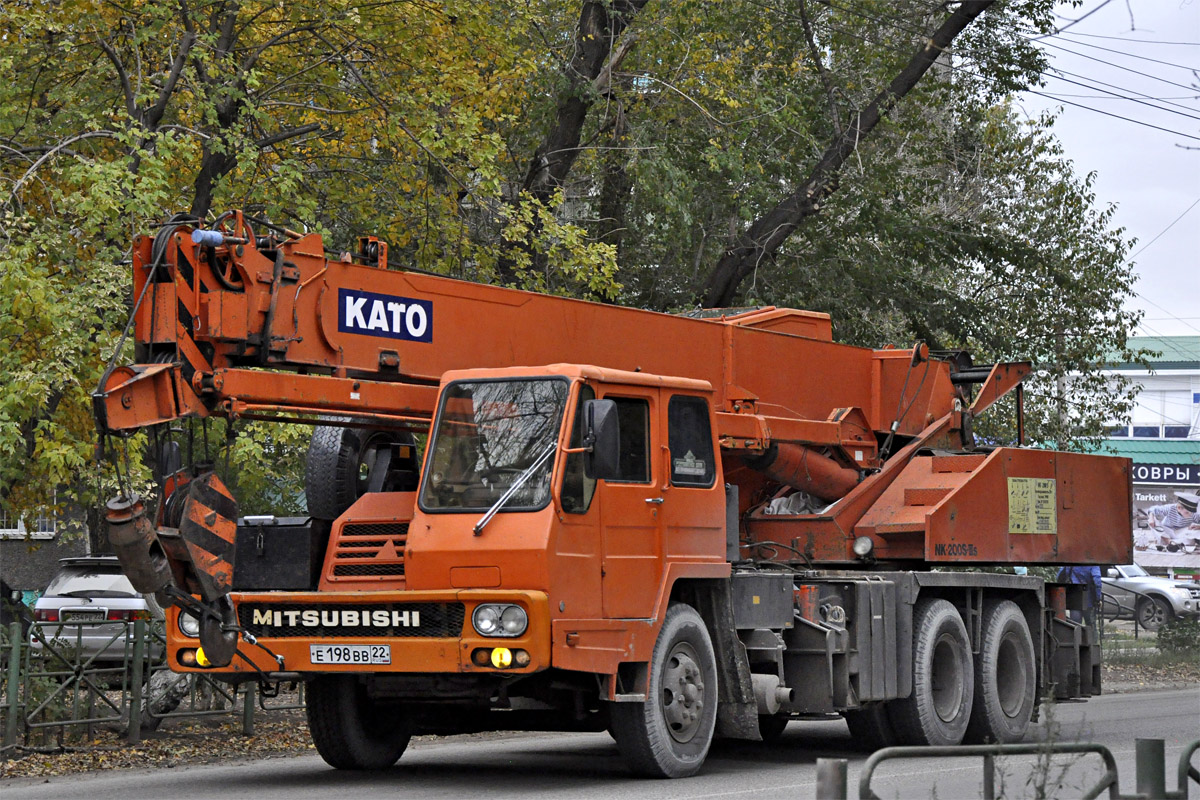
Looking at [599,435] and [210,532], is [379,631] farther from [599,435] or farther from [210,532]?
[599,435]

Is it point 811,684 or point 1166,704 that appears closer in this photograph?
point 811,684

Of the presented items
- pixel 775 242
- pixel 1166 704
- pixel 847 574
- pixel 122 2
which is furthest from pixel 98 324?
pixel 1166 704

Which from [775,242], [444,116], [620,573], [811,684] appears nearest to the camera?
[620,573]

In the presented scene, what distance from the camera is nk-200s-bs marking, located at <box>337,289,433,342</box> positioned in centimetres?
1048

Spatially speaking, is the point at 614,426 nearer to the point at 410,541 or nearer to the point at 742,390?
the point at 410,541

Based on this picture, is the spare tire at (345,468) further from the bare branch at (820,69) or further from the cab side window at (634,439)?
the bare branch at (820,69)

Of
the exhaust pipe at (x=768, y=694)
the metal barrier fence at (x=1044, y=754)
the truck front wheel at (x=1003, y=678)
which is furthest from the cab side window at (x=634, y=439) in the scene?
the truck front wheel at (x=1003, y=678)

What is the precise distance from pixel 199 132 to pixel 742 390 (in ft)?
20.8

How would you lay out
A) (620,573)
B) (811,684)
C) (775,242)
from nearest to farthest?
(620,573) < (811,684) < (775,242)

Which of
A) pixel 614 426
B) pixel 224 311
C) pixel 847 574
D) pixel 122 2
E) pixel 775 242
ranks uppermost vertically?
pixel 122 2

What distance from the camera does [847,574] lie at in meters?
13.3

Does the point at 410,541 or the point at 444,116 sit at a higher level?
the point at 444,116

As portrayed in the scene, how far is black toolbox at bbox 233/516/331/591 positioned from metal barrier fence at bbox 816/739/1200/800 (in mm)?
5250

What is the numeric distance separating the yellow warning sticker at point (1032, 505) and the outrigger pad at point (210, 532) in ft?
24.7
